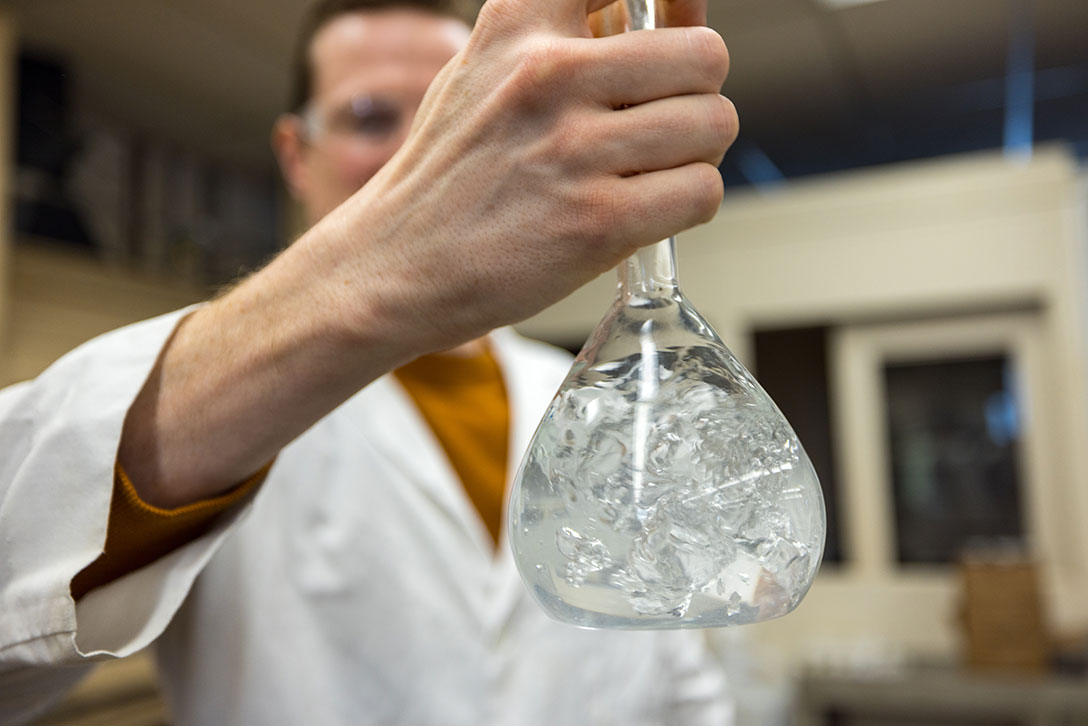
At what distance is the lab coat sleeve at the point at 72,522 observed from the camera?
0.40m

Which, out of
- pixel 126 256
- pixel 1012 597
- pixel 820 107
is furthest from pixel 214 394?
pixel 820 107

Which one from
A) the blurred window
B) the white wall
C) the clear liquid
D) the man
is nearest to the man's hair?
the man

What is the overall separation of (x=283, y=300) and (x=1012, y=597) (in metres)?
2.18

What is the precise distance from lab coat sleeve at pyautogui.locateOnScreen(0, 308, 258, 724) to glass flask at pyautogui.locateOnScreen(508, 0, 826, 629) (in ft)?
0.75

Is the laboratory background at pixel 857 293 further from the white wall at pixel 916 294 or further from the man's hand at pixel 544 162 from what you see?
the man's hand at pixel 544 162

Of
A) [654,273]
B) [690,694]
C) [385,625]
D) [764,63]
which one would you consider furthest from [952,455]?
[654,273]

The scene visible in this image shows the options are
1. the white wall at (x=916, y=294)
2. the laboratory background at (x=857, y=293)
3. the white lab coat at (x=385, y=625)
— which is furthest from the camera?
the white wall at (x=916, y=294)

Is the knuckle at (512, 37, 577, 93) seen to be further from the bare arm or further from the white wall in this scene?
the white wall

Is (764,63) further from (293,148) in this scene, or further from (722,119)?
(722,119)

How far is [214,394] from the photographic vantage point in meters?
0.40

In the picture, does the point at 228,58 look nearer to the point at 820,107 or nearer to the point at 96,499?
the point at 820,107

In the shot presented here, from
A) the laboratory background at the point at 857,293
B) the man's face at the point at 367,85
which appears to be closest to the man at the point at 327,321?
the man's face at the point at 367,85

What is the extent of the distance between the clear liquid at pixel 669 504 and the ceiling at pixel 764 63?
2.02m

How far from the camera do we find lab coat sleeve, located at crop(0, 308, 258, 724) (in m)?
0.40
